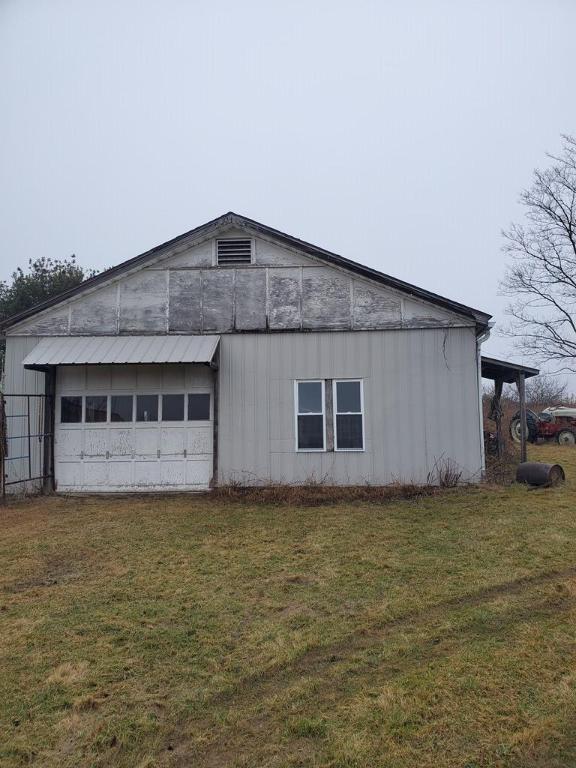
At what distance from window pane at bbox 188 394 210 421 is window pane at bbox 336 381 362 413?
2862 mm

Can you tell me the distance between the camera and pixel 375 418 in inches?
433

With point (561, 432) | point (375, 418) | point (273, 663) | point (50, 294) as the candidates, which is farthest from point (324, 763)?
point (50, 294)

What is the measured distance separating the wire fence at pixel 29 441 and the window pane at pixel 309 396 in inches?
218

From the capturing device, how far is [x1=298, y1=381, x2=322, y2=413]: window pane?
36.7ft

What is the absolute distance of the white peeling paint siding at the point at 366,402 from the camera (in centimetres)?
1085

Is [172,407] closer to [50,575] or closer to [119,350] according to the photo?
[119,350]

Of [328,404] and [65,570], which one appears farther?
[328,404]

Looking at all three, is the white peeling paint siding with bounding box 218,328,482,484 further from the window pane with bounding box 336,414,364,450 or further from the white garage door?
the white garage door

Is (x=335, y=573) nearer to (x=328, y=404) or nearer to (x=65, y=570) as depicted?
(x=65, y=570)

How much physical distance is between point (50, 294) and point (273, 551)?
23.0 metres

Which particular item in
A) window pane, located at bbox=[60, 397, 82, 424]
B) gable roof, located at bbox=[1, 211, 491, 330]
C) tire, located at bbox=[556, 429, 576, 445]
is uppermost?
gable roof, located at bbox=[1, 211, 491, 330]

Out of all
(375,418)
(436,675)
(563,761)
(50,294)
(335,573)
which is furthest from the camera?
(50,294)

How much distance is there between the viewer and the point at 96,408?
11.4 metres

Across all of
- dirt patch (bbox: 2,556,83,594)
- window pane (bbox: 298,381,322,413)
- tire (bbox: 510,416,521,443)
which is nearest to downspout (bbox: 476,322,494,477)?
window pane (bbox: 298,381,322,413)
